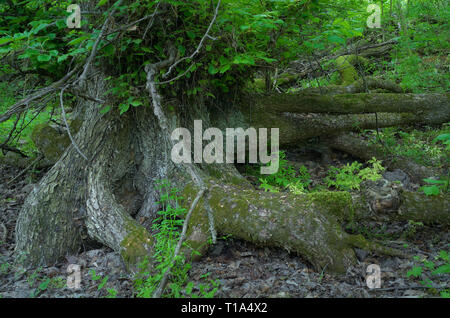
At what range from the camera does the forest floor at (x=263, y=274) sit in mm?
2717

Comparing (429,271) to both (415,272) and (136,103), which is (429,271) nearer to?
(415,272)

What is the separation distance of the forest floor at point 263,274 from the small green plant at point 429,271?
0.01 meters

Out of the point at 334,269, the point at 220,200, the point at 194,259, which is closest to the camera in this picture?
the point at 334,269

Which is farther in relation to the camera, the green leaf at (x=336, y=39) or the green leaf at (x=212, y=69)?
the green leaf at (x=212, y=69)

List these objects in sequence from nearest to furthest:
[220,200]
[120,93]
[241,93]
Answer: [220,200], [120,93], [241,93]

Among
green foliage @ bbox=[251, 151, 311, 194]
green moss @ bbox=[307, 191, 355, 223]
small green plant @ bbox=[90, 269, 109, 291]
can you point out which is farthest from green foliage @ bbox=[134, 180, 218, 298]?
green foliage @ bbox=[251, 151, 311, 194]

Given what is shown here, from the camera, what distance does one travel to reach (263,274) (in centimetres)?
301

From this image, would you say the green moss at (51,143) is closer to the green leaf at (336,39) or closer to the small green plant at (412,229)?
the green leaf at (336,39)

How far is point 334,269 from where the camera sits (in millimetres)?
2941

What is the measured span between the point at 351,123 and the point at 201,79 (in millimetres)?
3235

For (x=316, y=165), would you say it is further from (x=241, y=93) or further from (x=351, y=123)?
(x=241, y=93)

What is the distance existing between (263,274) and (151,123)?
2.55 meters

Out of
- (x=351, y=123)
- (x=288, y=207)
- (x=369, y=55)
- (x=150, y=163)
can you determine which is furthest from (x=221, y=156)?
(x=369, y=55)

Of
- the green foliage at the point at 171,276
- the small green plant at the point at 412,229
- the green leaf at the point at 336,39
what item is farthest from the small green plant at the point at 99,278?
the green leaf at the point at 336,39
